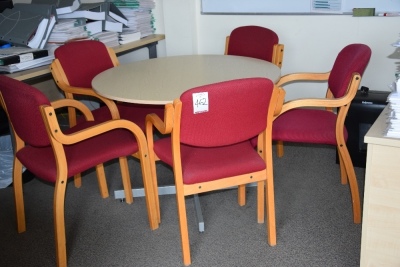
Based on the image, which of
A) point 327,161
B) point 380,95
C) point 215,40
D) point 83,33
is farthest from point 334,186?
point 83,33

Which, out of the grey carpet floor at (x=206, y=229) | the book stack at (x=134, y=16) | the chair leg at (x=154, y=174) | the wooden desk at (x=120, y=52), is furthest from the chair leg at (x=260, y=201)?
the book stack at (x=134, y=16)

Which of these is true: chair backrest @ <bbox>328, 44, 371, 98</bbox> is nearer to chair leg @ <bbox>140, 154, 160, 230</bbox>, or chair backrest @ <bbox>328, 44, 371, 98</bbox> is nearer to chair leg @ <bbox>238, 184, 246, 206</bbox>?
chair leg @ <bbox>238, 184, 246, 206</bbox>

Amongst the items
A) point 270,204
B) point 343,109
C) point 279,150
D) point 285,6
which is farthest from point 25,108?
point 285,6

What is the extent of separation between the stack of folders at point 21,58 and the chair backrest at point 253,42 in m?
1.25

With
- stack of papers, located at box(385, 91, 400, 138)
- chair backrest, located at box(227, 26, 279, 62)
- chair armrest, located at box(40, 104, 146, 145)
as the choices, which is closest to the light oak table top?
chair armrest, located at box(40, 104, 146, 145)

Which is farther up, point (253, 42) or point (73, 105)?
point (253, 42)

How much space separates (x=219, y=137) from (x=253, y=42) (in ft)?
4.71

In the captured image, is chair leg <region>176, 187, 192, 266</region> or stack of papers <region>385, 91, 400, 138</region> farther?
chair leg <region>176, 187, 192, 266</region>

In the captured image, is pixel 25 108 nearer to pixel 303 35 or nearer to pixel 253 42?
pixel 253 42

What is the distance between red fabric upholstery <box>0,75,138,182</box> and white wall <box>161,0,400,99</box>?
1559 millimetres

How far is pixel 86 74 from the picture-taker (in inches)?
116

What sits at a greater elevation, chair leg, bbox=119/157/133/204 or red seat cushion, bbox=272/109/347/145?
red seat cushion, bbox=272/109/347/145

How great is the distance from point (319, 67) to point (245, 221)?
58.2 inches

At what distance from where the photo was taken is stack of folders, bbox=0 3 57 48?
9.86 feet
